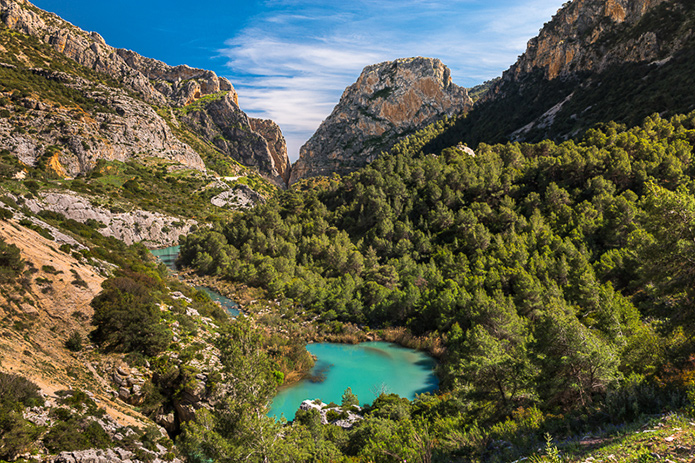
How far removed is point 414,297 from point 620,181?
37.8m

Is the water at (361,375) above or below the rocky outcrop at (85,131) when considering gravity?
below

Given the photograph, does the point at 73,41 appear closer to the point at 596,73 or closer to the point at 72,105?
the point at 72,105

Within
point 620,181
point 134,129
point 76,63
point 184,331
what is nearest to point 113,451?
point 184,331

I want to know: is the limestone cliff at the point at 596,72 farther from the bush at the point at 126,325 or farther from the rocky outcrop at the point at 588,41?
the bush at the point at 126,325

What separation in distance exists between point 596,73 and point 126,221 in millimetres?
130803

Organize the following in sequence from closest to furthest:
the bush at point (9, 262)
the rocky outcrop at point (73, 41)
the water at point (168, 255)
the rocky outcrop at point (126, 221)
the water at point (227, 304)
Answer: the bush at point (9, 262)
the water at point (227, 304)
the rocky outcrop at point (126, 221)
the water at point (168, 255)
the rocky outcrop at point (73, 41)

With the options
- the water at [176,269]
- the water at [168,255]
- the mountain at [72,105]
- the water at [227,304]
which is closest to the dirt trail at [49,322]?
the water at [176,269]

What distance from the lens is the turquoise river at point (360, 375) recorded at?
29938 millimetres

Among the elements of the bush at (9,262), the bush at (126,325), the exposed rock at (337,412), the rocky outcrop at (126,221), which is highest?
the rocky outcrop at (126,221)

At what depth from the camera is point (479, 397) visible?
17.8 meters

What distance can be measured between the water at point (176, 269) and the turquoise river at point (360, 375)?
12405 mm

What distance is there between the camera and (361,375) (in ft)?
111

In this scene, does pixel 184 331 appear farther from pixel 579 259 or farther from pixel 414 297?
pixel 579 259

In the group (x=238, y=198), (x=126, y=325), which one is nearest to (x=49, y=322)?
(x=126, y=325)
